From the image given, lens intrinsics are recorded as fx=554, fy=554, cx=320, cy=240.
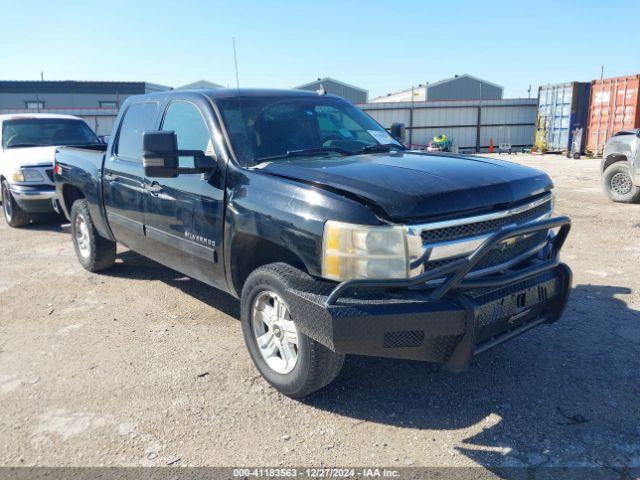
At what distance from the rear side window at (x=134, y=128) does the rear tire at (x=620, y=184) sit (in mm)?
8377

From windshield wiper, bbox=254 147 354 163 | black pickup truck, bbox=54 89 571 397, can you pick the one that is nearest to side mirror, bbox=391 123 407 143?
black pickup truck, bbox=54 89 571 397

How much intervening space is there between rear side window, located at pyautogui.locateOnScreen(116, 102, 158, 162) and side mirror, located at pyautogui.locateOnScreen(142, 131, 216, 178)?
3.96ft

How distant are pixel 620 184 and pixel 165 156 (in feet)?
30.0

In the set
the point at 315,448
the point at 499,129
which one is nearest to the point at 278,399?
the point at 315,448

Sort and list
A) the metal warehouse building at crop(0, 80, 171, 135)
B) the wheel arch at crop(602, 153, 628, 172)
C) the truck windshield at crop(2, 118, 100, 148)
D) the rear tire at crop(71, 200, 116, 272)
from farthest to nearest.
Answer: the metal warehouse building at crop(0, 80, 171, 135)
the wheel arch at crop(602, 153, 628, 172)
the truck windshield at crop(2, 118, 100, 148)
the rear tire at crop(71, 200, 116, 272)

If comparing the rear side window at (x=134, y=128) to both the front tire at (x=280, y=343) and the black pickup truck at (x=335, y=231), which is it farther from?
the front tire at (x=280, y=343)

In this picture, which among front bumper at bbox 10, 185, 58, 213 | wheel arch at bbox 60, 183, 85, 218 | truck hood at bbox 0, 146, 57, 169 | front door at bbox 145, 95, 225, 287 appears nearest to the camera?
front door at bbox 145, 95, 225, 287

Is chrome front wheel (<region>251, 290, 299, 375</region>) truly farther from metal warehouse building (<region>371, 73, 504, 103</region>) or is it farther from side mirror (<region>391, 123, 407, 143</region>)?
metal warehouse building (<region>371, 73, 504, 103</region>)

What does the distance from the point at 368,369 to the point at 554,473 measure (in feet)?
4.51

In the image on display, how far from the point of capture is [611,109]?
2055 cm

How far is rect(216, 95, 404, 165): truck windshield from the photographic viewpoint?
3798mm

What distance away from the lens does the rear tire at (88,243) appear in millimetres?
5910

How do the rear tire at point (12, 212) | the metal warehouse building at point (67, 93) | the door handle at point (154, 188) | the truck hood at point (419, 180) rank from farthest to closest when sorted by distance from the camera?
the metal warehouse building at point (67, 93), the rear tire at point (12, 212), the door handle at point (154, 188), the truck hood at point (419, 180)

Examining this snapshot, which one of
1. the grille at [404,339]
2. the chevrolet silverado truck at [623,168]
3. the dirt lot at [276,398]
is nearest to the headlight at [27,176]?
the dirt lot at [276,398]
